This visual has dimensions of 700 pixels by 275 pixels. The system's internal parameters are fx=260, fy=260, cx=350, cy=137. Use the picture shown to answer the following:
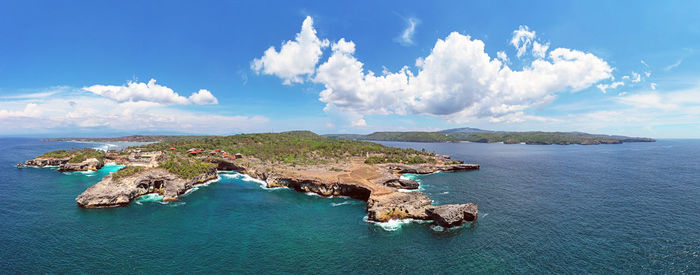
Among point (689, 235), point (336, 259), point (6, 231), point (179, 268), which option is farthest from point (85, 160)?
point (689, 235)

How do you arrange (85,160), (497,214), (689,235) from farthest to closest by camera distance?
(85,160) < (497,214) < (689,235)

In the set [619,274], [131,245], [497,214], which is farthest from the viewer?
[497,214]

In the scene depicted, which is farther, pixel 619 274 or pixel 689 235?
pixel 689 235

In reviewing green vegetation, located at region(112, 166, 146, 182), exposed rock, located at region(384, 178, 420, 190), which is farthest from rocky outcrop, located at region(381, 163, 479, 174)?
green vegetation, located at region(112, 166, 146, 182)

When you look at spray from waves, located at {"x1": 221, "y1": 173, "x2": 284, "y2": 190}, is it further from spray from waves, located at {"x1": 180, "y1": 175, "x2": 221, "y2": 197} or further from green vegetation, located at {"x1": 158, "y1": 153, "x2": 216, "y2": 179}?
green vegetation, located at {"x1": 158, "y1": 153, "x2": 216, "y2": 179}

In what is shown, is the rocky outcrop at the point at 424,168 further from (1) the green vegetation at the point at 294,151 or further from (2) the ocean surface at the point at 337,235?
(2) the ocean surface at the point at 337,235

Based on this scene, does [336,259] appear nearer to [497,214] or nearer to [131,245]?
[131,245]

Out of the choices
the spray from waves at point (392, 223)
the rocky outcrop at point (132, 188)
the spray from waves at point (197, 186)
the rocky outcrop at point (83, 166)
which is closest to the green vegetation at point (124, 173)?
the rocky outcrop at point (132, 188)

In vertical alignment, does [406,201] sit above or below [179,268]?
above
